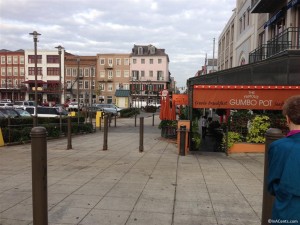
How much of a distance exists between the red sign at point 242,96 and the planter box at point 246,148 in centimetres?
133

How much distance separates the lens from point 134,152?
37.1 ft

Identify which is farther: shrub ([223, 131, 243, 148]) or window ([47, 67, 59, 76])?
window ([47, 67, 59, 76])

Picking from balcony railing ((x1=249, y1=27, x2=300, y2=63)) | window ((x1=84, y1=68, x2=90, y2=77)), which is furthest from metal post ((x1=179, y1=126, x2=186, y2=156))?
window ((x1=84, y1=68, x2=90, y2=77))

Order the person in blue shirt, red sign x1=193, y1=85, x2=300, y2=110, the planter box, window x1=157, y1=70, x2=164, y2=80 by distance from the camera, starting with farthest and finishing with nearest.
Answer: window x1=157, y1=70, x2=164, y2=80 → red sign x1=193, y1=85, x2=300, y2=110 → the planter box → the person in blue shirt

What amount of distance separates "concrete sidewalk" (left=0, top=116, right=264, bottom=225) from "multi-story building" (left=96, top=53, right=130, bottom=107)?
245 ft

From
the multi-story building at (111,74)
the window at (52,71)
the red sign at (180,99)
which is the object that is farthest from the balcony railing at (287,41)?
the window at (52,71)

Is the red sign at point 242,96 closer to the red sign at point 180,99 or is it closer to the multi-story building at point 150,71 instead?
the red sign at point 180,99

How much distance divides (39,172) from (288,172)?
2.56 meters

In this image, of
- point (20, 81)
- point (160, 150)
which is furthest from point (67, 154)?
point (20, 81)

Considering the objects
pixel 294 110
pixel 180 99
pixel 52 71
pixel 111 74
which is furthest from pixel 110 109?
pixel 294 110

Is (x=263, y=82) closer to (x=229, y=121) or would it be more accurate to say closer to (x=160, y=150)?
(x=229, y=121)

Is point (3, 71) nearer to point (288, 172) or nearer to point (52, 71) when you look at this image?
point (52, 71)

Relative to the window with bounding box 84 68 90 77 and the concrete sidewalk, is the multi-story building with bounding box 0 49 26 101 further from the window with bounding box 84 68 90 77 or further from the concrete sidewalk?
the concrete sidewalk

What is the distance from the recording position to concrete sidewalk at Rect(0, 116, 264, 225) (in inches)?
Result: 190
